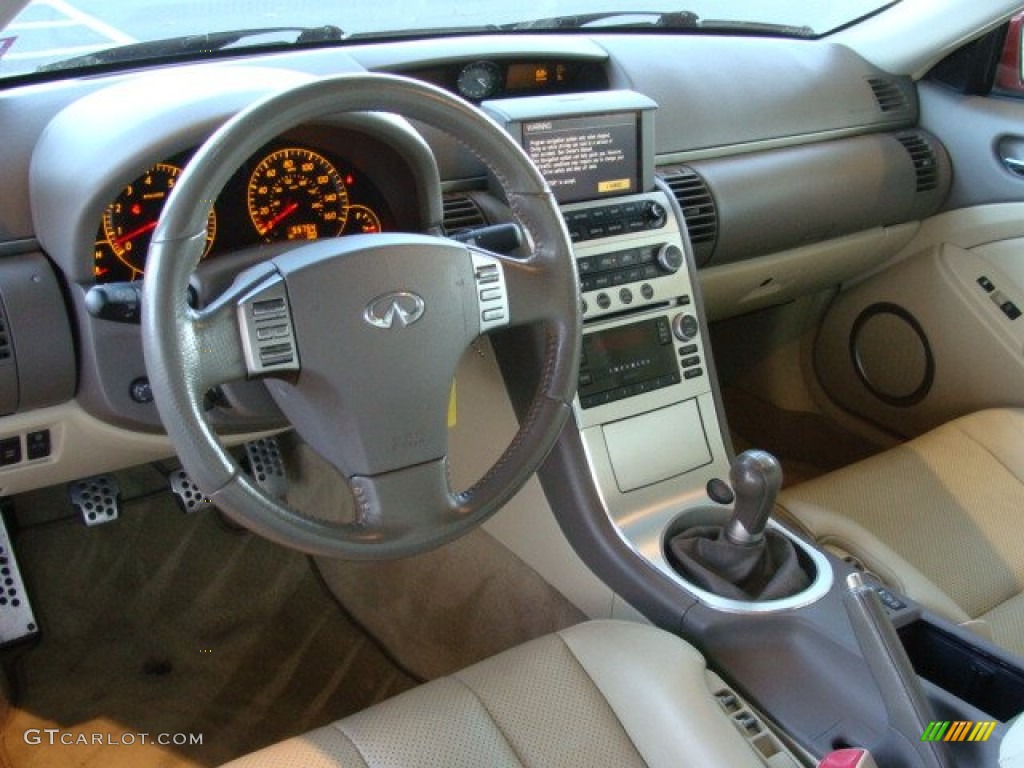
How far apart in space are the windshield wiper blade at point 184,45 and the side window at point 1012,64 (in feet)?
5.00

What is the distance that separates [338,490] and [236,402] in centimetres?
82

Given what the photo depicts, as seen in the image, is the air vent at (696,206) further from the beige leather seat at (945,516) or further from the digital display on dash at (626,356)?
the beige leather seat at (945,516)

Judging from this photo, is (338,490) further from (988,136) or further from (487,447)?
(988,136)

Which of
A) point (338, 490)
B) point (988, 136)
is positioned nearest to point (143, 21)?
point (338, 490)

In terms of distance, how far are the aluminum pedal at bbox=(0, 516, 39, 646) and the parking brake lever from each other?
153 centimetres

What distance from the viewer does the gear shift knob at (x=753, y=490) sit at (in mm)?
1503

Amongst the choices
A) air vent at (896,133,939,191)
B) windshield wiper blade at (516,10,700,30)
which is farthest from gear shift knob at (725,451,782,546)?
air vent at (896,133,939,191)

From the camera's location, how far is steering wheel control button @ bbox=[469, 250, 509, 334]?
4.22 feet

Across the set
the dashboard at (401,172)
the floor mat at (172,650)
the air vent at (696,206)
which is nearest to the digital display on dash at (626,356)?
the dashboard at (401,172)

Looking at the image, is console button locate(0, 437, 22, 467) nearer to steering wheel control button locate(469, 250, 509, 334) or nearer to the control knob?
steering wheel control button locate(469, 250, 509, 334)

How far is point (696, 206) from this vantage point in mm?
2137

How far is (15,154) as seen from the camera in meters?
1.47

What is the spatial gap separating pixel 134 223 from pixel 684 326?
2.98 feet

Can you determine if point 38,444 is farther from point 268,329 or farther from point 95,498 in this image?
point 268,329
